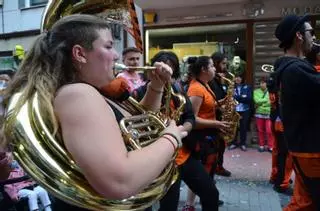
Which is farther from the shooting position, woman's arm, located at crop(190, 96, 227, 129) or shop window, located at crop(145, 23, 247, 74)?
shop window, located at crop(145, 23, 247, 74)

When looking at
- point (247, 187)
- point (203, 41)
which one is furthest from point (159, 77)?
point (203, 41)

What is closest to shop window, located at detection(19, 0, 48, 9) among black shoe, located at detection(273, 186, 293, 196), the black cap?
black shoe, located at detection(273, 186, 293, 196)

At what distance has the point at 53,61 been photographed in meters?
1.47

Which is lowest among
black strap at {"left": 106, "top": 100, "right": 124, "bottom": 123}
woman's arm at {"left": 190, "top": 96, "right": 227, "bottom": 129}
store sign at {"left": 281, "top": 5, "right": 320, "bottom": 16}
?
woman's arm at {"left": 190, "top": 96, "right": 227, "bottom": 129}

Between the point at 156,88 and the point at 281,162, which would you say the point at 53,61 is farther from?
the point at 281,162

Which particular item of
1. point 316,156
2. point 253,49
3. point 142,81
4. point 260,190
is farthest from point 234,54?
point 316,156

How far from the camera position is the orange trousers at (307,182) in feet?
8.58

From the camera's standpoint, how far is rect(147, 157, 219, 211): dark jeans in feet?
10.6

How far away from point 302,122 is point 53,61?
1834mm

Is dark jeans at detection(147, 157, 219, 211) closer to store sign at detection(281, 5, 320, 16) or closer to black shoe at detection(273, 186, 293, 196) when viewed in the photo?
black shoe at detection(273, 186, 293, 196)

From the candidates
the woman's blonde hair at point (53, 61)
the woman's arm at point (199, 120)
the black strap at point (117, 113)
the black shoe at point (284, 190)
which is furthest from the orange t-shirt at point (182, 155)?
the black shoe at point (284, 190)

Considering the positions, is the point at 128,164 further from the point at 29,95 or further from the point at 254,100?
the point at 254,100

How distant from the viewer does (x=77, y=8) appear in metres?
2.25

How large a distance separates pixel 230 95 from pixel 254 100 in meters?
4.50
